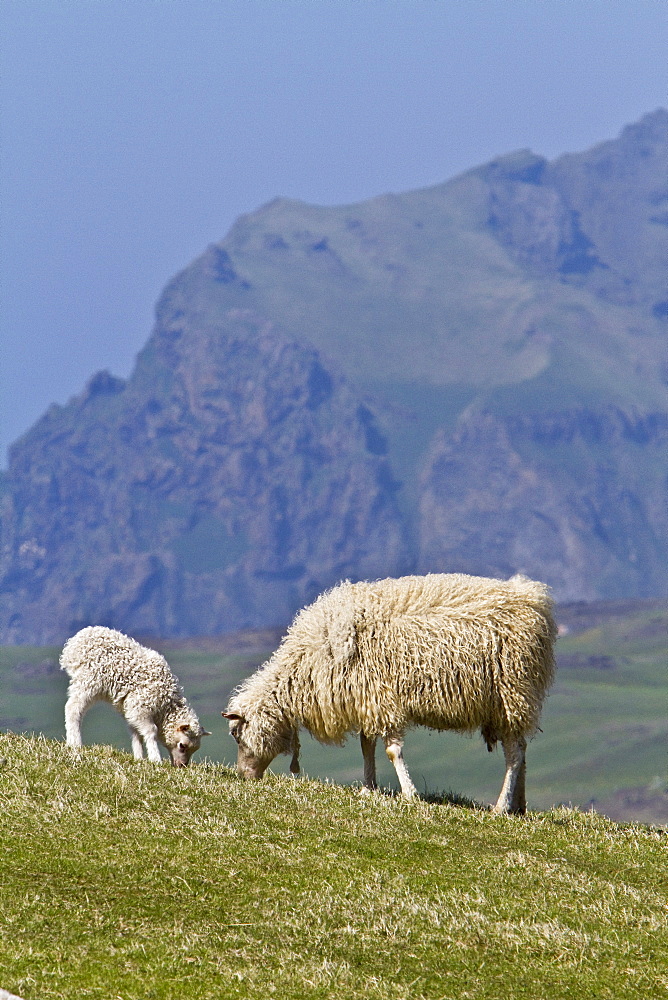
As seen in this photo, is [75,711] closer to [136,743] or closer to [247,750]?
[136,743]

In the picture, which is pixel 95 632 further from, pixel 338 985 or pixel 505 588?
pixel 338 985

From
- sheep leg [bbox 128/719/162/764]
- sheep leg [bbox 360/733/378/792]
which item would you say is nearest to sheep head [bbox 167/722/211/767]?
sheep leg [bbox 128/719/162/764]

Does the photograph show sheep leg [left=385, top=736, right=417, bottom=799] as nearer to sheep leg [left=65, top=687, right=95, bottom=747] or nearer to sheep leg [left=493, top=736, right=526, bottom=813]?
sheep leg [left=493, top=736, right=526, bottom=813]

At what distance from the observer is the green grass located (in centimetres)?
1173

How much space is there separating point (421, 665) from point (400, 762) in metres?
1.55

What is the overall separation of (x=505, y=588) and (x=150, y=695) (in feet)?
22.1

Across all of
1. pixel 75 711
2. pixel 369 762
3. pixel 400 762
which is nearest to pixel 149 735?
pixel 75 711

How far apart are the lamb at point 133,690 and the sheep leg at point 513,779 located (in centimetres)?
566

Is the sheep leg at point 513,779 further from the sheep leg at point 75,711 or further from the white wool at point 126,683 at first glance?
the sheep leg at point 75,711

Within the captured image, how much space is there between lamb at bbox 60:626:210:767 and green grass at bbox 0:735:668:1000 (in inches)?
107

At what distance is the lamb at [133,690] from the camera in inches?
870

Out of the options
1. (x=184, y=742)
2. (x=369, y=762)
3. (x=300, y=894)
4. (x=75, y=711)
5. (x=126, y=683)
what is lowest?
(x=300, y=894)

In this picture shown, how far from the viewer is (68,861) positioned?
47.7ft

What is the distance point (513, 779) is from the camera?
1961cm
